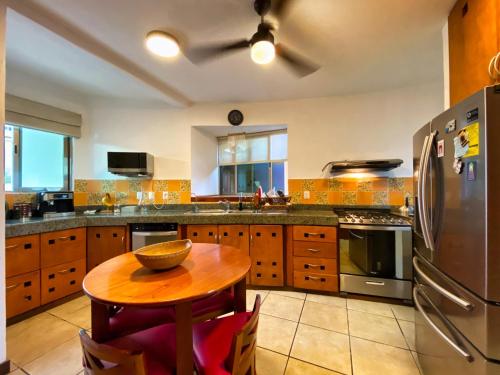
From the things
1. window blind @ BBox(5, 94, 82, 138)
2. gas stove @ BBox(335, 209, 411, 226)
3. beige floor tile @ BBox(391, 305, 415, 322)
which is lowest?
beige floor tile @ BBox(391, 305, 415, 322)

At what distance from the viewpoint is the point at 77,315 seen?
2047mm

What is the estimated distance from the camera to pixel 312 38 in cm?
181

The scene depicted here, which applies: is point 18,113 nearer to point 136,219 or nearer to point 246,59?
point 136,219

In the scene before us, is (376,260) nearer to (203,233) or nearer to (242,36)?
(203,233)

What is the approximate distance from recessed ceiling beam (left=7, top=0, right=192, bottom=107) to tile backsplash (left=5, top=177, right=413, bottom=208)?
1.39m

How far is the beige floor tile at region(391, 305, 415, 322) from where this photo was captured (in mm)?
1962

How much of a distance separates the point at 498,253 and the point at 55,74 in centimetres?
387

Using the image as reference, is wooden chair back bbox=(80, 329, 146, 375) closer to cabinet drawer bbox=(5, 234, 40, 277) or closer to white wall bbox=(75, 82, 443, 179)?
cabinet drawer bbox=(5, 234, 40, 277)

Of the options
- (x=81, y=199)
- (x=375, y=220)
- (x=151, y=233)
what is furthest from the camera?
(x=81, y=199)

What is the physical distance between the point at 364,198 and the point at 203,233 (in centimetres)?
219

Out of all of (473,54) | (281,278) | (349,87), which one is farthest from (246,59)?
(281,278)

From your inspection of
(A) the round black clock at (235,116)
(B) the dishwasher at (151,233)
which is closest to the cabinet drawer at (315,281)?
(B) the dishwasher at (151,233)

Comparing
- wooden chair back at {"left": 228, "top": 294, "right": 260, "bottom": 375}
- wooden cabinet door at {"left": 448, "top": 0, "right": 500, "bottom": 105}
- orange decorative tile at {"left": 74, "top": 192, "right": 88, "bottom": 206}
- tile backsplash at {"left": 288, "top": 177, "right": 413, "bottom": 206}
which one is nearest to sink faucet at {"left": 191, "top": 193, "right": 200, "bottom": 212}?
tile backsplash at {"left": 288, "top": 177, "right": 413, "bottom": 206}

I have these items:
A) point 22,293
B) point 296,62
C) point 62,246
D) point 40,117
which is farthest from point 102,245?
point 296,62
